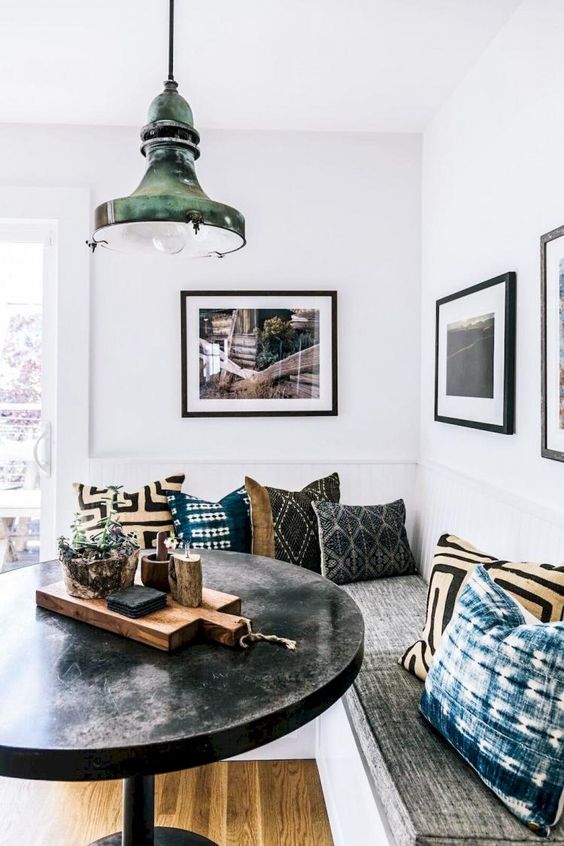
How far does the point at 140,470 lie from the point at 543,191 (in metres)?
2.11

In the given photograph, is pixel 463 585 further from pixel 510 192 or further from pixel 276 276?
pixel 276 276

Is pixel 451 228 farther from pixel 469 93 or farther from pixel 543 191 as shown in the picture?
pixel 543 191

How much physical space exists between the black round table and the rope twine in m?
0.01

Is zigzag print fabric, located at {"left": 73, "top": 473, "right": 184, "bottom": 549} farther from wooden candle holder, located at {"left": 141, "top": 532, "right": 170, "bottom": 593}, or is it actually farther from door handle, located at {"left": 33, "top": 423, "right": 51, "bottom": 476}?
wooden candle holder, located at {"left": 141, "top": 532, "right": 170, "bottom": 593}

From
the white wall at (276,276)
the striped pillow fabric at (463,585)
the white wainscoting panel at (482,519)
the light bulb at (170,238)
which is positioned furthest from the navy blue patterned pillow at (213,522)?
the light bulb at (170,238)

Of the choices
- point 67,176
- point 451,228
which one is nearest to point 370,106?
point 451,228

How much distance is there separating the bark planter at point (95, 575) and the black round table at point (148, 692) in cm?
9

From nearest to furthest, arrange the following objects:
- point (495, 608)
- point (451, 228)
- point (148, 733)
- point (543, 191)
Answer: point (148, 733)
point (495, 608)
point (543, 191)
point (451, 228)

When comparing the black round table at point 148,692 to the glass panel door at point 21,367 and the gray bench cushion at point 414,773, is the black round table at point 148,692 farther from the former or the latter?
the glass panel door at point 21,367

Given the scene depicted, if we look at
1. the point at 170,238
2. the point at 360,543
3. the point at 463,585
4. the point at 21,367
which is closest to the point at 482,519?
the point at 360,543

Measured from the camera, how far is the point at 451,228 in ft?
8.79

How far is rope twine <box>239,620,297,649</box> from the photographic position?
130cm

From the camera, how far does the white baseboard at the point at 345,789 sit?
1377 mm

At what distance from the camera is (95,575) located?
1.46 m
